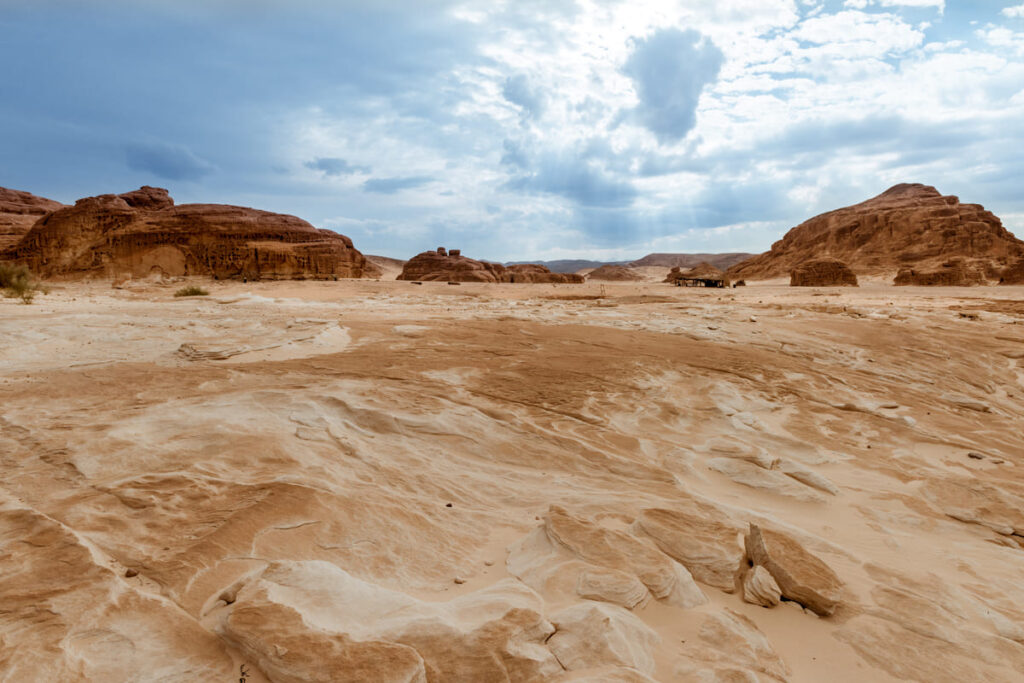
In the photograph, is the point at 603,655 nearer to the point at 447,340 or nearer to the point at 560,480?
the point at 560,480

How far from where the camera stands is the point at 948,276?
28.9 m

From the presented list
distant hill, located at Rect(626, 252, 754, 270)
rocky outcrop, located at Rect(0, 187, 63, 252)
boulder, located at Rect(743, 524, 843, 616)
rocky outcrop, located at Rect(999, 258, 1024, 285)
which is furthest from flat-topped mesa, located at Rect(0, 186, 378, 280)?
distant hill, located at Rect(626, 252, 754, 270)

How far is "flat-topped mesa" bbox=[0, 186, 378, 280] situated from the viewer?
26703 mm

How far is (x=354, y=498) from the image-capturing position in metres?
2.81

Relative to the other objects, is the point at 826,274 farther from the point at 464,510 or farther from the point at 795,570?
the point at 464,510

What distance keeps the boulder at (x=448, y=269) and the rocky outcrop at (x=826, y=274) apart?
2413cm

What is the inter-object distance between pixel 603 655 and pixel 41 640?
75.7 inches

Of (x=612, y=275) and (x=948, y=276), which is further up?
(x=612, y=275)

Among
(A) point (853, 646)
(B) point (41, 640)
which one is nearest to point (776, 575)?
(A) point (853, 646)

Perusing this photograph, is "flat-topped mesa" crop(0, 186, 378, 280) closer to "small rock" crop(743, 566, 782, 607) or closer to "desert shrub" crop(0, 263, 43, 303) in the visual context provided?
"desert shrub" crop(0, 263, 43, 303)

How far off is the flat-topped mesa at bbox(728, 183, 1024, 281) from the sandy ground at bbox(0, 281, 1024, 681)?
1511 inches

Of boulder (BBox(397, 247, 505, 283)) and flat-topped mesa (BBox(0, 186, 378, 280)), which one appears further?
boulder (BBox(397, 247, 505, 283))

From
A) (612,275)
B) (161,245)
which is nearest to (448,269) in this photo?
(161,245)

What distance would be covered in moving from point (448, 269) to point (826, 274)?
29979mm
